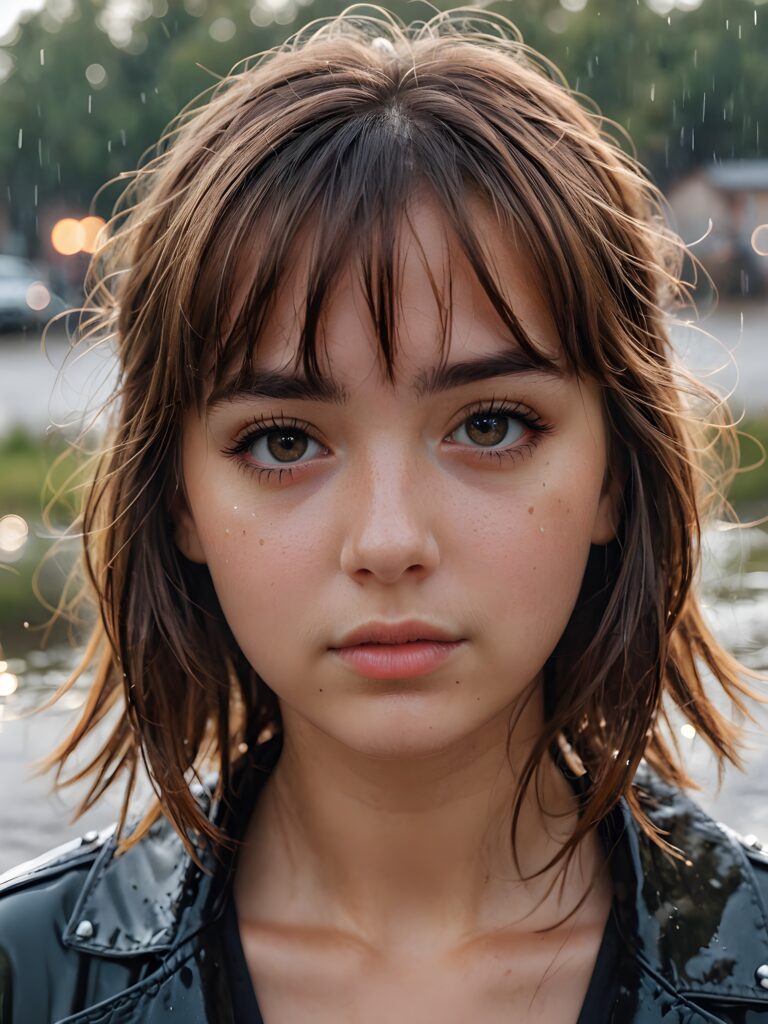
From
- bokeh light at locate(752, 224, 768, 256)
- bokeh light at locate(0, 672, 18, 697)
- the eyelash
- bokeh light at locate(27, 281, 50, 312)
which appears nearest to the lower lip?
the eyelash

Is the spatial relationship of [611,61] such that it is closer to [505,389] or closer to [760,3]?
[760,3]

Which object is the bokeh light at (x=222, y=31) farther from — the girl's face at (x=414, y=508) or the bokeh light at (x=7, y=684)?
the girl's face at (x=414, y=508)

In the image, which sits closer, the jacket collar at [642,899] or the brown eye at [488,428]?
the brown eye at [488,428]

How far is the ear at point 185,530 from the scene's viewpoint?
87.1 inches

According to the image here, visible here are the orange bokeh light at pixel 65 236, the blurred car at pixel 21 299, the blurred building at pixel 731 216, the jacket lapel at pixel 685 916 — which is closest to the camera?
the jacket lapel at pixel 685 916

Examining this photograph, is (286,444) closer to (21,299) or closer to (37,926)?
(37,926)

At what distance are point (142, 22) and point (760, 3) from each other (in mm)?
14300

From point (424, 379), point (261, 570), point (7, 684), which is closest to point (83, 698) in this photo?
point (7, 684)

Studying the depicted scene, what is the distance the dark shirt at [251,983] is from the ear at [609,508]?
56 centimetres

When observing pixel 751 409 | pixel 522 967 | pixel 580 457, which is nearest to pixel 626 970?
pixel 522 967

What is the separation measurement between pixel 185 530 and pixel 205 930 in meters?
0.61

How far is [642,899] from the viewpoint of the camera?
2.09 meters

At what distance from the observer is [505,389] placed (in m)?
1.90

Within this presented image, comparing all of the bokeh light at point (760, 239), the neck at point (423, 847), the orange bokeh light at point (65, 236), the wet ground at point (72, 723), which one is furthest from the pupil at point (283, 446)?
the orange bokeh light at point (65, 236)
